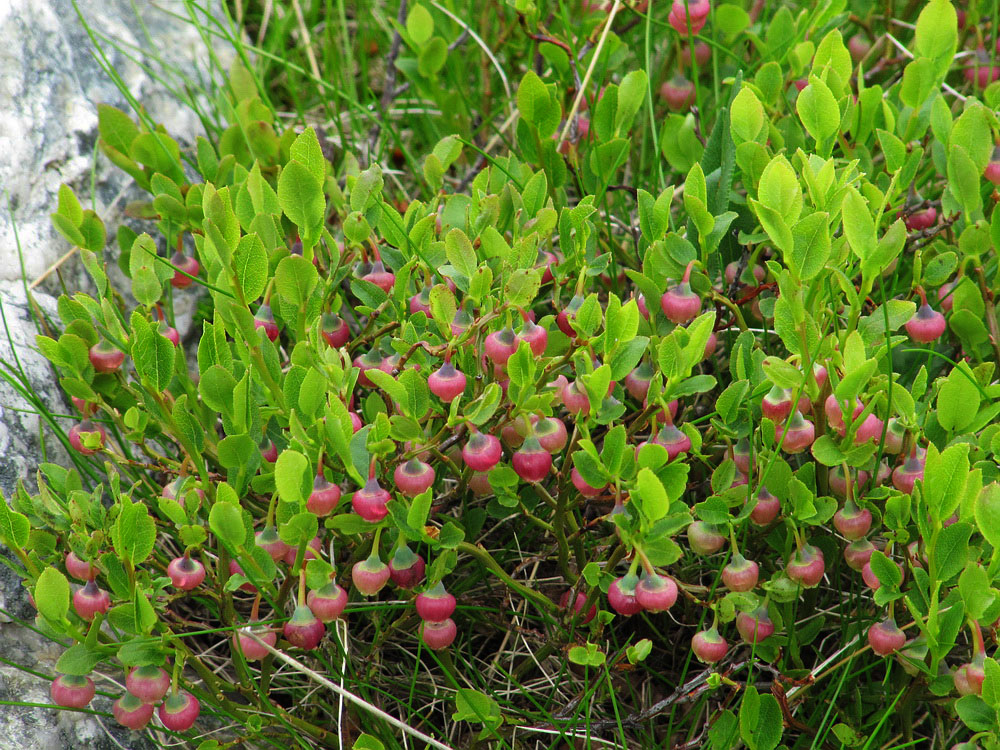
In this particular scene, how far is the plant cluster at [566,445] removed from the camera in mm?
1299

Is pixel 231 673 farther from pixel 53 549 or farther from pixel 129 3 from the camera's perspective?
pixel 129 3

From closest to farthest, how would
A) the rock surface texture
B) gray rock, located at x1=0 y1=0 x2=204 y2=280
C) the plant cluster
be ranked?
the plant cluster
the rock surface texture
gray rock, located at x1=0 y1=0 x2=204 y2=280

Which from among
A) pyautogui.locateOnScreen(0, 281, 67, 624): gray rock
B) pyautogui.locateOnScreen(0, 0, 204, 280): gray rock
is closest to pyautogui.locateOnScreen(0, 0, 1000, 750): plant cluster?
pyautogui.locateOnScreen(0, 281, 67, 624): gray rock

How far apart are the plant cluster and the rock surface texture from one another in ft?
0.40

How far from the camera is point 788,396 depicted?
4.44 feet

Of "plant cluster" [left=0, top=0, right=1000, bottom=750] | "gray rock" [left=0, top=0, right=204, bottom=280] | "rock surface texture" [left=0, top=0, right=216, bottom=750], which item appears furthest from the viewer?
"gray rock" [left=0, top=0, right=204, bottom=280]

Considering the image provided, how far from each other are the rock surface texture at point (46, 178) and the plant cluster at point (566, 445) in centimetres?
12

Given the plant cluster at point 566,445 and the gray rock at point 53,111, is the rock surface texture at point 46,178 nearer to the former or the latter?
the gray rock at point 53,111

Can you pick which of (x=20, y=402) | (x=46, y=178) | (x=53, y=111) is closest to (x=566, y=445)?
(x=20, y=402)

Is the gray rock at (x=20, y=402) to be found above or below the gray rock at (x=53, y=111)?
below

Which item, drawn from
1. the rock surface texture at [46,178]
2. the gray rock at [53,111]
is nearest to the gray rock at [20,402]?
the rock surface texture at [46,178]

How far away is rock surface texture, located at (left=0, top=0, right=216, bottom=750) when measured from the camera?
1582 mm

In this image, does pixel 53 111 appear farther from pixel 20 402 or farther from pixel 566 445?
pixel 566 445

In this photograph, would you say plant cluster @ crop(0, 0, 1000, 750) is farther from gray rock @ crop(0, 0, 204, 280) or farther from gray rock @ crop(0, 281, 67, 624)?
gray rock @ crop(0, 0, 204, 280)
